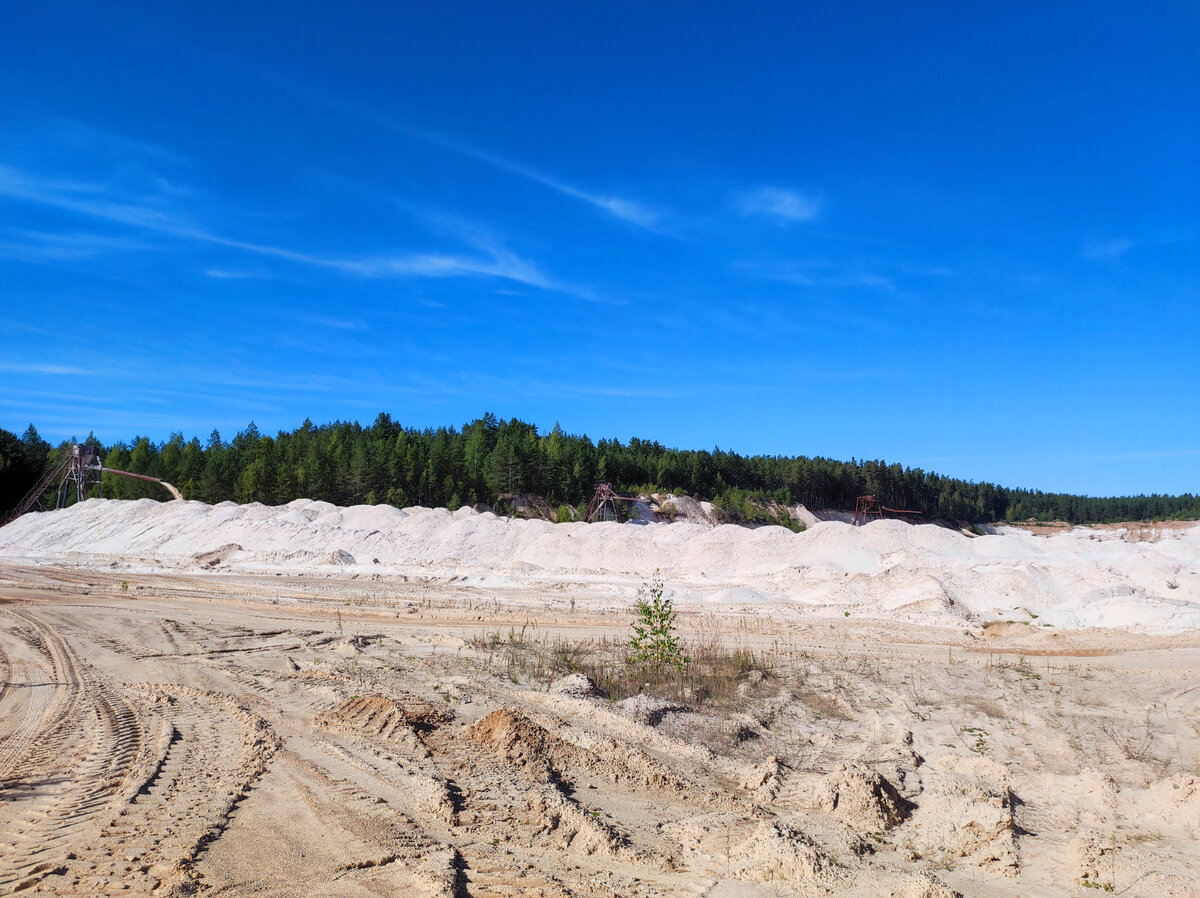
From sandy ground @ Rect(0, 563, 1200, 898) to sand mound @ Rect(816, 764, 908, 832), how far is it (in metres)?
0.03

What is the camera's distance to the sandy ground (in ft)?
15.9

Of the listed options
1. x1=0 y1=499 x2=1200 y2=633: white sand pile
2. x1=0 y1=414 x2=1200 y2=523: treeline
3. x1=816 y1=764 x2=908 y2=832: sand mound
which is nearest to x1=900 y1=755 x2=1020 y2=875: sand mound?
x1=816 y1=764 x2=908 y2=832: sand mound

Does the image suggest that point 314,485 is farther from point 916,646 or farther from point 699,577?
point 916,646

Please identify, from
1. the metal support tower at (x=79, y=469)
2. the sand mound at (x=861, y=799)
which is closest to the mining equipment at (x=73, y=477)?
the metal support tower at (x=79, y=469)

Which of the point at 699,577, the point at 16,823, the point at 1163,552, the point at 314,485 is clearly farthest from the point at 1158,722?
the point at 314,485

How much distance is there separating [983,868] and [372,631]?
488 inches

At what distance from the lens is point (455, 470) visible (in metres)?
60.2

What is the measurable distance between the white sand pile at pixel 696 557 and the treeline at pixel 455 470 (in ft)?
43.8

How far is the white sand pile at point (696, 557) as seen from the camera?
20.0m

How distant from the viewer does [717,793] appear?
251 inches

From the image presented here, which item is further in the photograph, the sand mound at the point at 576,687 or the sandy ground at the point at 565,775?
the sand mound at the point at 576,687

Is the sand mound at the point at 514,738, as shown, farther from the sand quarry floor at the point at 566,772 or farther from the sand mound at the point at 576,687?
the sand mound at the point at 576,687

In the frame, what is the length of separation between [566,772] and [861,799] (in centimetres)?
262

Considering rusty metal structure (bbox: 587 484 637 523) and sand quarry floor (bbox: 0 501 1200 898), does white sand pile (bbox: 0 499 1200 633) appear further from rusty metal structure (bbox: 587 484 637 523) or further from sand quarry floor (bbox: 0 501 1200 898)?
rusty metal structure (bbox: 587 484 637 523)
